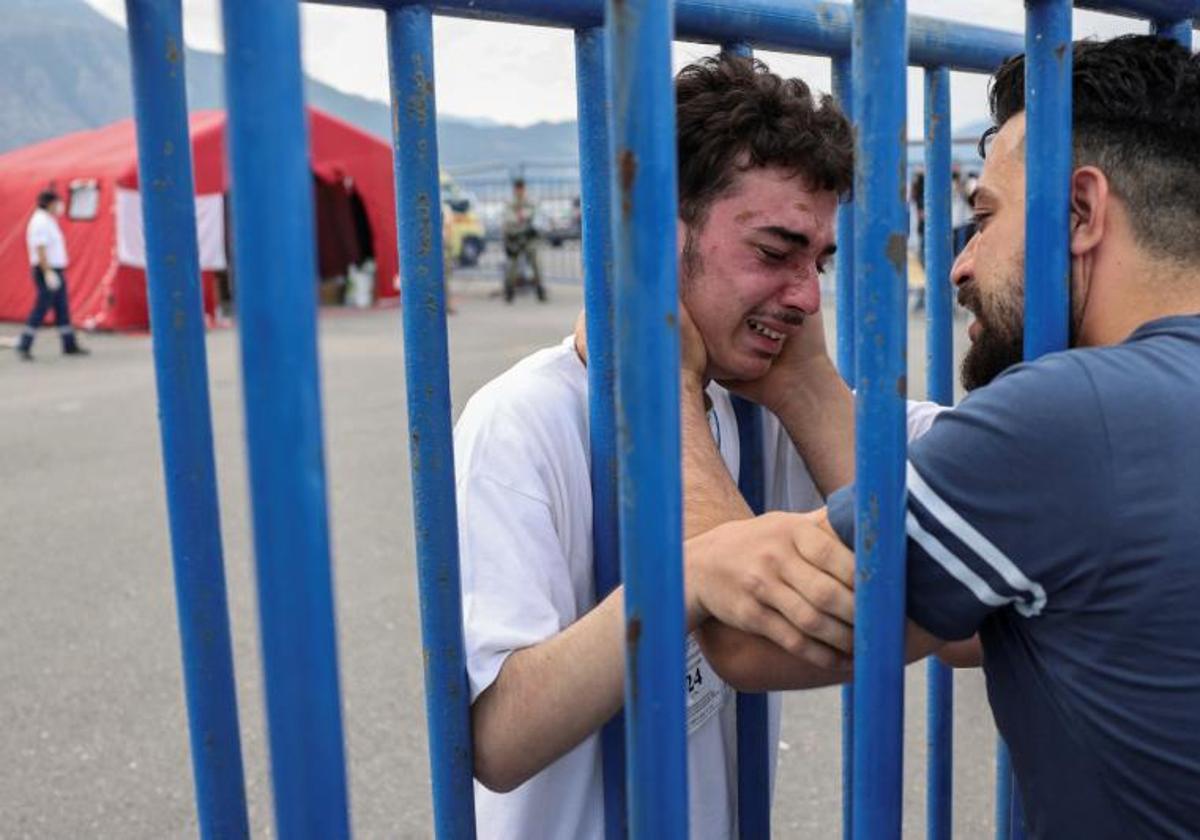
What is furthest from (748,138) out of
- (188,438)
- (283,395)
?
(283,395)

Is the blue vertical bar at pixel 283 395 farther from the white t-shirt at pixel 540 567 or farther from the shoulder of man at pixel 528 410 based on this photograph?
the shoulder of man at pixel 528 410

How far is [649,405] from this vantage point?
87 cm

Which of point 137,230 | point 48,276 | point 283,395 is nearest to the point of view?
point 283,395

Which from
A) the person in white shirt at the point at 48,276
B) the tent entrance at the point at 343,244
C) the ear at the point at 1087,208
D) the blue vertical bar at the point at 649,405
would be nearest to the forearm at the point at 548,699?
the blue vertical bar at the point at 649,405

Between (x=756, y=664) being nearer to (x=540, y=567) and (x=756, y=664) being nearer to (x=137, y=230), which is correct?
(x=540, y=567)

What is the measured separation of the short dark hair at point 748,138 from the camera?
5.99ft

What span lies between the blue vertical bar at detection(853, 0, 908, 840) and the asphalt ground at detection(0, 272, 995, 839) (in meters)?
0.62

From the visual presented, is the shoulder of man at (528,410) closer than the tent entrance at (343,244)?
Yes

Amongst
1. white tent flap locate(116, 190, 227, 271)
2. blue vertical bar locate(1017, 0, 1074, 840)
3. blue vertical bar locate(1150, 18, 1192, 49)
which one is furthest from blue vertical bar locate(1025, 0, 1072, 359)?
white tent flap locate(116, 190, 227, 271)

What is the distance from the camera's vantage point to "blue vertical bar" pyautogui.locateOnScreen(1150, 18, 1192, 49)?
153cm

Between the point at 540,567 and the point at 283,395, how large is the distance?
796mm

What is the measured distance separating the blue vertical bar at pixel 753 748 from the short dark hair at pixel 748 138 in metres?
0.43

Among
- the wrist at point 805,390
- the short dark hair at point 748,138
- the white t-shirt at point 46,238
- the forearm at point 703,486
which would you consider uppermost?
the white t-shirt at point 46,238

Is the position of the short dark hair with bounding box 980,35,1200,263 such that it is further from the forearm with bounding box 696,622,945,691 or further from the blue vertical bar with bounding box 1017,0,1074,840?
the forearm with bounding box 696,622,945,691
